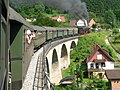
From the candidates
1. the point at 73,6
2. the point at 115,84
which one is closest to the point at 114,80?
the point at 115,84

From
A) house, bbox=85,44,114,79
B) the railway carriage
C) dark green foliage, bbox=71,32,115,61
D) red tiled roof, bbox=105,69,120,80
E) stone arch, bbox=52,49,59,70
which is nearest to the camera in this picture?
the railway carriage

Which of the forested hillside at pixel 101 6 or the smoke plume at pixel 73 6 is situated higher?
the forested hillside at pixel 101 6

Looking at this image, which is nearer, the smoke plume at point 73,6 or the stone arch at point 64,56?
the stone arch at point 64,56

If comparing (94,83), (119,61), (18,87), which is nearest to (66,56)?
(119,61)

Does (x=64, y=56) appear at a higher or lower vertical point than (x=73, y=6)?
lower

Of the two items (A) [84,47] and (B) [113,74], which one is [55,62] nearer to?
(B) [113,74]

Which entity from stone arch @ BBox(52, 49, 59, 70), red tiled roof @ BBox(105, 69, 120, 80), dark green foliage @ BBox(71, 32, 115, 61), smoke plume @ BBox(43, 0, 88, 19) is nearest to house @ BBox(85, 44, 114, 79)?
stone arch @ BBox(52, 49, 59, 70)

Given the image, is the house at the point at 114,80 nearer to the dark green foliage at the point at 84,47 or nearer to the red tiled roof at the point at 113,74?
the red tiled roof at the point at 113,74

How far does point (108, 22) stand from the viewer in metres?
136

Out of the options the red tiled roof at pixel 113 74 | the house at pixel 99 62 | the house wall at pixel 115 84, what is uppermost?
the house at pixel 99 62

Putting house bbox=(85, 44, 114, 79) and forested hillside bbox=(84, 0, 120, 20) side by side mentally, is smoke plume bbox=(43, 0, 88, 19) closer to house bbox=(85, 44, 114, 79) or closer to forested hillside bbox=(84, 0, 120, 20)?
house bbox=(85, 44, 114, 79)

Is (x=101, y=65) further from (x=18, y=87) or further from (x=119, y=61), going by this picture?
(x=18, y=87)

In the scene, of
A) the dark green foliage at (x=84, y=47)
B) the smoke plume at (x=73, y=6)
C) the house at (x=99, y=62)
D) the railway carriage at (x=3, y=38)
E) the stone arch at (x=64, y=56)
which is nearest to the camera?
the railway carriage at (x=3, y=38)

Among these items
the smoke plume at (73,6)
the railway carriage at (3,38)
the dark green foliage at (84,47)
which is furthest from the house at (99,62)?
the smoke plume at (73,6)
